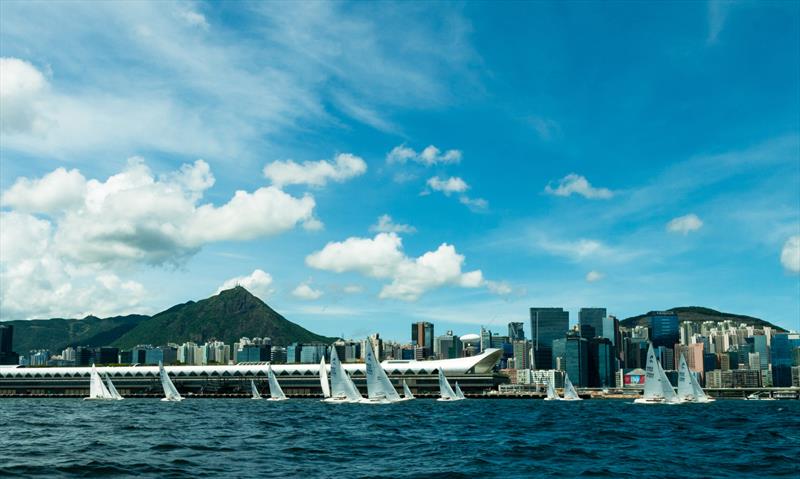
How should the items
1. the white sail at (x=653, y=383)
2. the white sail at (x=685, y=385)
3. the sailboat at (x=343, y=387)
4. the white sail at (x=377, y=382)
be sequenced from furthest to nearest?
the white sail at (x=685, y=385), the sailboat at (x=343, y=387), the white sail at (x=653, y=383), the white sail at (x=377, y=382)

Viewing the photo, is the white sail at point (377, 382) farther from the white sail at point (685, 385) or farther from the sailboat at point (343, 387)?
the white sail at point (685, 385)

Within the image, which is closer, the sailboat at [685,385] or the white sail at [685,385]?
the sailboat at [685,385]

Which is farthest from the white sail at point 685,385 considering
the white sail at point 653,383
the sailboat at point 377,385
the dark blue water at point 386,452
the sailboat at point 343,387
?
the dark blue water at point 386,452

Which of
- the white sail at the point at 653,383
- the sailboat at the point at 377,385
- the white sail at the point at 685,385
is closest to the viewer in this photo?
the sailboat at the point at 377,385

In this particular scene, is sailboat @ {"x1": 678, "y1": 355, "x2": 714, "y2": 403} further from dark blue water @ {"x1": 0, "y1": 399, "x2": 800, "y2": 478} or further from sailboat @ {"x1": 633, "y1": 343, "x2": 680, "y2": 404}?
dark blue water @ {"x1": 0, "y1": 399, "x2": 800, "y2": 478}

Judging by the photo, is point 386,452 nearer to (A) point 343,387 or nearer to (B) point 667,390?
(A) point 343,387

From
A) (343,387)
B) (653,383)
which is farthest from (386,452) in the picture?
(653,383)

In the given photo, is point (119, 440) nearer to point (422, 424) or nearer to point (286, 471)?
point (286, 471)

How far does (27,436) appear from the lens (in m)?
60.7

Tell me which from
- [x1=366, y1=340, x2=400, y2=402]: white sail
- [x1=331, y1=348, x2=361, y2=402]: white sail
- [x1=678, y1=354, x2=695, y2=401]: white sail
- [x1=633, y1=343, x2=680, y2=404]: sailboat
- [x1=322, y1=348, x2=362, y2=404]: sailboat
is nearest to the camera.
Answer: [x1=366, y1=340, x2=400, y2=402]: white sail

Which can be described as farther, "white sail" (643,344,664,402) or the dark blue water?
"white sail" (643,344,664,402)

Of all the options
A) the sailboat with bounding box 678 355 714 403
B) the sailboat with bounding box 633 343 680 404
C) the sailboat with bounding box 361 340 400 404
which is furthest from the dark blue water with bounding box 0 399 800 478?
the sailboat with bounding box 678 355 714 403

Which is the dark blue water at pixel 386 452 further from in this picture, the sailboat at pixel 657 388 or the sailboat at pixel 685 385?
the sailboat at pixel 685 385

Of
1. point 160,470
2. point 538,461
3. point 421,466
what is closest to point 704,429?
point 538,461
